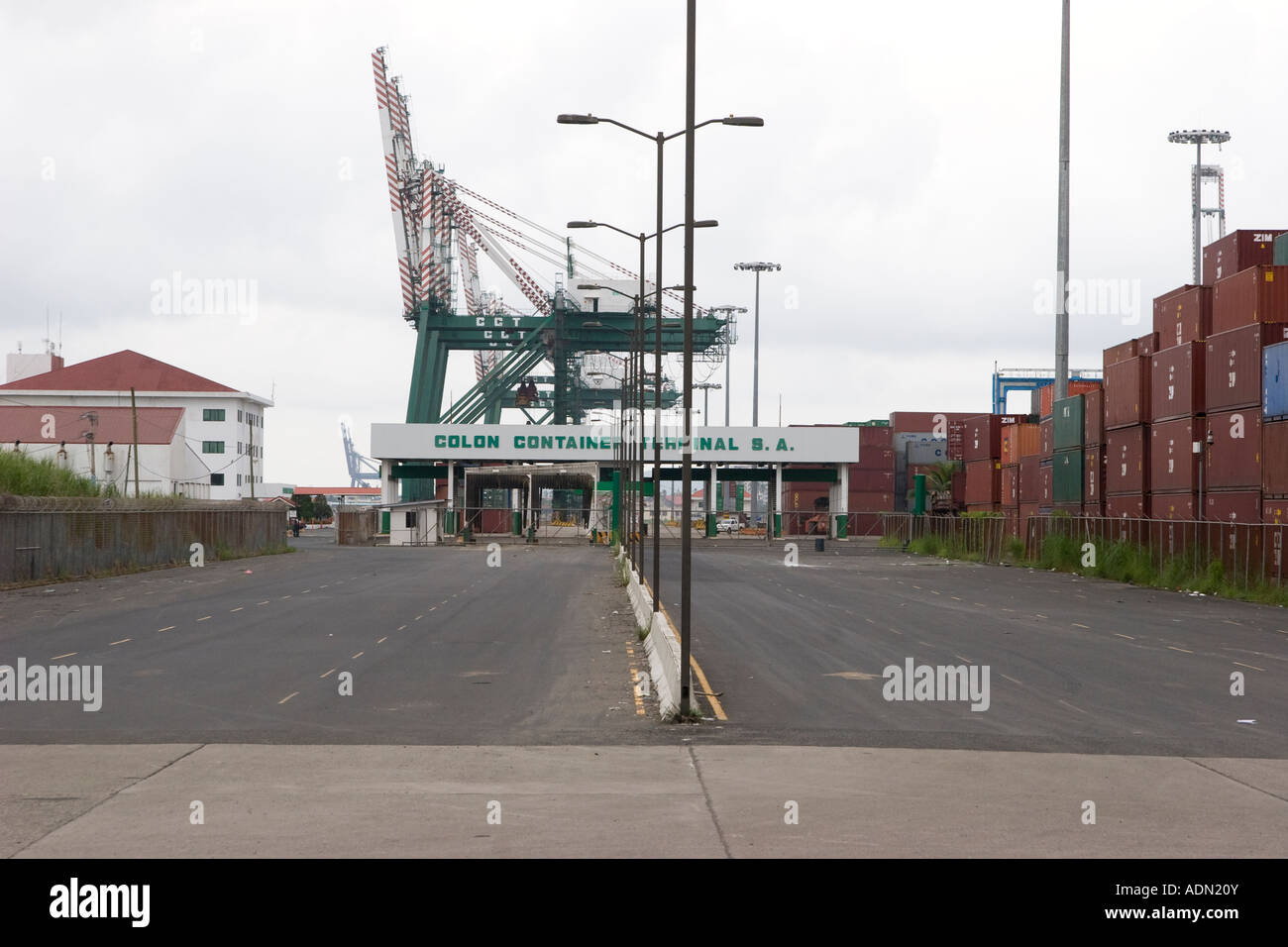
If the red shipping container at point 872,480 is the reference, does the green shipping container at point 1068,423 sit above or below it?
above

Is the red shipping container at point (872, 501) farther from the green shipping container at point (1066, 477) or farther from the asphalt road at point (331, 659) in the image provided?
the asphalt road at point (331, 659)

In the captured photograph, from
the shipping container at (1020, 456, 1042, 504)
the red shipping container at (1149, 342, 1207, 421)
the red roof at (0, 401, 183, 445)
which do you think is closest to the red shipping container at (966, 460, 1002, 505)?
the shipping container at (1020, 456, 1042, 504)

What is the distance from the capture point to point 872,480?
Result: 115688 millimetres

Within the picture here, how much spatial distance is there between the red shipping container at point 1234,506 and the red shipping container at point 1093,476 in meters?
9.95

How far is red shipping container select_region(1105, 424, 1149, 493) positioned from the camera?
43.9m

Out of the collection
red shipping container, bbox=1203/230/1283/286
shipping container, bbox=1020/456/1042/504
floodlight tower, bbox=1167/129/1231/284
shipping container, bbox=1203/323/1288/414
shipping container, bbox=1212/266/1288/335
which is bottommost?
shipping container, bbox=1020/456/1042/504

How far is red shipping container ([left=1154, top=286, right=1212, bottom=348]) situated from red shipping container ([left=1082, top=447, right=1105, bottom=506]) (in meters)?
5.63

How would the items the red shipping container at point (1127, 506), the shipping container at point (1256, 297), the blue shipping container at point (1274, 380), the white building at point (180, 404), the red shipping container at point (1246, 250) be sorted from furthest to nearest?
1. the white building at point (180, 404)
2. the red shipping container at point (1127, 506)
3. the red shipping container at point (1246, 250)
4. the shipping container at point (1256, 297)
5. the blue shipping container at point (1274, 380)

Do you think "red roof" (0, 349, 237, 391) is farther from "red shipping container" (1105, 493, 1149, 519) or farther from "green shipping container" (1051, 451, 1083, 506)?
"red shipping container" (1105, 493, 1149, 519)

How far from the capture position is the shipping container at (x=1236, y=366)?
3484 cm

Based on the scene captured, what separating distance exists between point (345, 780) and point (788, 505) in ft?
381

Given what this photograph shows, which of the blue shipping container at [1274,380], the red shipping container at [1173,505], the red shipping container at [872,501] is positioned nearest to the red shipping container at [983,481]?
the red shipping container at [1173,505]

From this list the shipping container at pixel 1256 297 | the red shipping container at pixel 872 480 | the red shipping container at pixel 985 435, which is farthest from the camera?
the red shipping container at pixel 872 480
